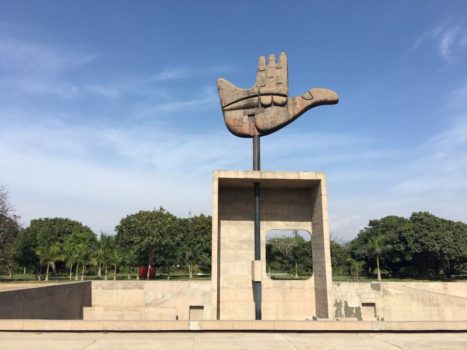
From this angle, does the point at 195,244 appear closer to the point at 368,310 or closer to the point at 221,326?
the point at 368,310

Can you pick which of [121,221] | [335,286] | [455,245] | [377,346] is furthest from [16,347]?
[455,245]

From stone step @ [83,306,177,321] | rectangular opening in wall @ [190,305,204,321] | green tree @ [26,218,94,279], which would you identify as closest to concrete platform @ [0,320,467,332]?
stone step @ [83,306,177,321]

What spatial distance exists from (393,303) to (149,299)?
1357cm

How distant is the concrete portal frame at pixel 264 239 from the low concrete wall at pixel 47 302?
786 centimetres

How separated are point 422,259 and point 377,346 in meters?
51.3

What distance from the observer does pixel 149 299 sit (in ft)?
69.5

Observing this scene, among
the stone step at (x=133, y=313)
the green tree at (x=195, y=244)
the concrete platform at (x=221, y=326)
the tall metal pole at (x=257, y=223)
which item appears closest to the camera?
the concrete platform at (x=221, y=326)

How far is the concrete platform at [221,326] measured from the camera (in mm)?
8156

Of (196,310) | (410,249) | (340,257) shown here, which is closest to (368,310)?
(196,310)

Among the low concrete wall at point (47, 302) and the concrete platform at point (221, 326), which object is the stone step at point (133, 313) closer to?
the low concrete wall at point (47, 302)

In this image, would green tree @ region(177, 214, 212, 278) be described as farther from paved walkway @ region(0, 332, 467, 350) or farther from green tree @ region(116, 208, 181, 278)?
paved walkway @ region(0, 332, 467, 350)

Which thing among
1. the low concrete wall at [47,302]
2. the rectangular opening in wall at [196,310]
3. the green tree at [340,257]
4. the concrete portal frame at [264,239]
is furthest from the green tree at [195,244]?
the concrete portal frame at [264,239]

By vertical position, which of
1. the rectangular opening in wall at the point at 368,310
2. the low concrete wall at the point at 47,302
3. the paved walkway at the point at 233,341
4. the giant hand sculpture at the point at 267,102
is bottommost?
the rectangular opening in wall at the point at 368,310

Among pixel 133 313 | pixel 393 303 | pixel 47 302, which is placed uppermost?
pixel 47 302
